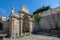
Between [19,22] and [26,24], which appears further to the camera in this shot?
[26,24]

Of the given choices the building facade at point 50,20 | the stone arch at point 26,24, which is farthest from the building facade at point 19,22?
the building facade at point 50,20

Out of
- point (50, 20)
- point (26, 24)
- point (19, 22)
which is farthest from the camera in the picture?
point (50, 20)

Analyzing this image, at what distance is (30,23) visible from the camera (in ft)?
52.0

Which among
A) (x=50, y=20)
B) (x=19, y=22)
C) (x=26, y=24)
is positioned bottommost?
(x=26, y=24)

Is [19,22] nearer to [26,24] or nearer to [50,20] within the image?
[26,24]

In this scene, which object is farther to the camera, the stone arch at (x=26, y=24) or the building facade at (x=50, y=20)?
the building facade at (x=50, y=20)

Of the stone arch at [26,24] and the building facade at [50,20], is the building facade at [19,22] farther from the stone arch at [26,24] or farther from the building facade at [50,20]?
the building facade at [50,20]

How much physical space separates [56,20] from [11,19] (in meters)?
10.1

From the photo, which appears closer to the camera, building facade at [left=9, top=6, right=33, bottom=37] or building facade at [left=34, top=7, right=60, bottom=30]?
building facade at [left=9, top=6, right=33, bottom=37]

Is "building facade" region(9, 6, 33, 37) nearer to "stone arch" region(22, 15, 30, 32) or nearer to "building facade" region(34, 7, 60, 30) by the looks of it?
"stone arch" region(22, 15, 30, 32)

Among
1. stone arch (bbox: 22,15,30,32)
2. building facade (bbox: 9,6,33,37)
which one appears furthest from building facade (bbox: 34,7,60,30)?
stone arch (bbox: 22,15,30,32)

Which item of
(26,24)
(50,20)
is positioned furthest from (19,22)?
(50,20)

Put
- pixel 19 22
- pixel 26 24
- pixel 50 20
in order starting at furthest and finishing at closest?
1. pixel 50 20
2. pixel 26 24
3. pixel 19 22

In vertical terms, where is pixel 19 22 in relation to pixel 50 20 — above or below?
below
